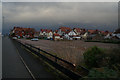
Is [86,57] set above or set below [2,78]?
above

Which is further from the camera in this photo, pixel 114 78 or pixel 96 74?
pixel 96 74

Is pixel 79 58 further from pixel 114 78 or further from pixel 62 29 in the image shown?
pixel 62 29

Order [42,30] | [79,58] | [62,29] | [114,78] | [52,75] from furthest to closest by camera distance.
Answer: [42,30], [62,29], [79,58], [52,75], [114,78]

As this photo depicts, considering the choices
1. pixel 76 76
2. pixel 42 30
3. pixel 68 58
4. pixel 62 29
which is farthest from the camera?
pixel 42 30

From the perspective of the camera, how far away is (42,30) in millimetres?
118375

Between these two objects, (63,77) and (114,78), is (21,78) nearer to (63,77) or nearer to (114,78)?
(63,77)

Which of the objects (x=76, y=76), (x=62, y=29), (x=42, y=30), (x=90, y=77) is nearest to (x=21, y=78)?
(x=76, y=76)

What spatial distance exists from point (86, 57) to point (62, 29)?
3819 inches

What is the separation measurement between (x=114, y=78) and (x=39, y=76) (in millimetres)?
3888

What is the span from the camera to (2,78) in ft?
18.4

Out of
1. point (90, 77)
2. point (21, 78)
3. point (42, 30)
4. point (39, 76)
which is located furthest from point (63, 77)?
point (42, 30)

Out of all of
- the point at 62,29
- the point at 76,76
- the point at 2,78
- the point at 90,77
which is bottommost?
the point at 2,78

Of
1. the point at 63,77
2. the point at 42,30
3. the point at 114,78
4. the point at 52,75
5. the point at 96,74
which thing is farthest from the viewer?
the point at 42,30

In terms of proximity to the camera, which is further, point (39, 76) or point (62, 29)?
point (62, 29)
